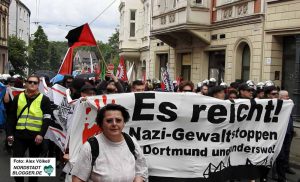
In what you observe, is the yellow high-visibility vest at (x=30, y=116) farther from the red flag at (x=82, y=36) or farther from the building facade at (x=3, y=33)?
the building facade at (x=3, y=33)

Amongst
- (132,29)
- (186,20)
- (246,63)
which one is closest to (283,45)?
(246,63)

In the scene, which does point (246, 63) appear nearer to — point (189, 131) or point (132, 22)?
point (189, 131)

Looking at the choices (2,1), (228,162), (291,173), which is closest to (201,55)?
(291,173)

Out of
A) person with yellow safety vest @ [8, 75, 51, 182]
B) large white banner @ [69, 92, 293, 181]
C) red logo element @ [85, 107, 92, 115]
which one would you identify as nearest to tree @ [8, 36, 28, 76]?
person with yellow safety vest @ [8, 75, 51, 182]

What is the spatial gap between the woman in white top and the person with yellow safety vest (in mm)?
2994

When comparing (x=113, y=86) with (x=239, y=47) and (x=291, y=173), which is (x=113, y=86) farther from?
(x=239, y=47)

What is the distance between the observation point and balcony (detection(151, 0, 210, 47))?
852 inches

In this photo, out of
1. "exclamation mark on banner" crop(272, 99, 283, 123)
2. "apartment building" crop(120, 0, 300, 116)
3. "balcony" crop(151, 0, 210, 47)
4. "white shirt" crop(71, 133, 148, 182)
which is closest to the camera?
"white shirt" crop(71, 133, 148, 182)

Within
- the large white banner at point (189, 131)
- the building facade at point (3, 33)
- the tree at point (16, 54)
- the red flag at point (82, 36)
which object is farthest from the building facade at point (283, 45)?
the tree at point (16, 54)

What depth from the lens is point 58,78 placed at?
13039 millimetres

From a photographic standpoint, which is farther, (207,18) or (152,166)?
(207,18)

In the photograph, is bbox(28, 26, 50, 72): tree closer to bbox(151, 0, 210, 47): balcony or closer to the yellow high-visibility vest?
bbox(151, 0, 210, 47): balcony

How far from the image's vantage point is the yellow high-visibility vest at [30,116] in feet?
21.2

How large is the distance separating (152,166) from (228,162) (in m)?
1.13
